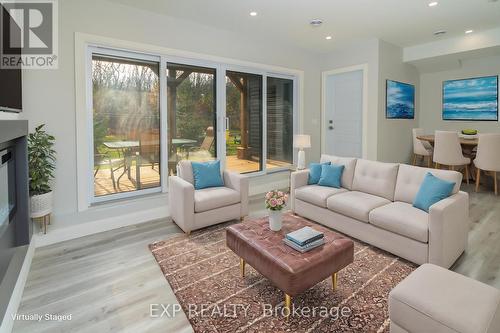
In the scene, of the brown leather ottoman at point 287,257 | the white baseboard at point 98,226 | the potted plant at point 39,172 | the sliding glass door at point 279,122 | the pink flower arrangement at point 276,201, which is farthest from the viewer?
the sliding glass door at point 279,122

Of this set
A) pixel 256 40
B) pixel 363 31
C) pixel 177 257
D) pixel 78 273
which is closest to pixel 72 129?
pixel 78 273

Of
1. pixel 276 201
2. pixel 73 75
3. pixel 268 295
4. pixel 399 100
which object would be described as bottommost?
pixel 268 295

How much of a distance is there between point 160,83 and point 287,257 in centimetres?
310

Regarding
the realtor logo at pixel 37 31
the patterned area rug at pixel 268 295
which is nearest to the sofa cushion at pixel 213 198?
the patterned area rug at pixel 268 295

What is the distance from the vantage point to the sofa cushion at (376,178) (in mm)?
3323

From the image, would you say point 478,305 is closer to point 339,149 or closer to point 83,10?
point 83,10

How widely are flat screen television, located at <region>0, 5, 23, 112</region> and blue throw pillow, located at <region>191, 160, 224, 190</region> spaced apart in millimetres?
1954

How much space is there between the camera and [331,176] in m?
3.76

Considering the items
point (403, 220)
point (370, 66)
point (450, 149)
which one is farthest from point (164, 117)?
point (450, 149)

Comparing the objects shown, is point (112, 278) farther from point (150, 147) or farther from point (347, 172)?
point (347, 172)

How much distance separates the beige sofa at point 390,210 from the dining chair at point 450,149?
2636 mm

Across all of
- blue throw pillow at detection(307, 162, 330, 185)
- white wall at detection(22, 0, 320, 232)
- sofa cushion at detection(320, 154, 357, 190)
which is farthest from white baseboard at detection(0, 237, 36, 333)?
sofa cushion at detection(320, 154, 357, 190)

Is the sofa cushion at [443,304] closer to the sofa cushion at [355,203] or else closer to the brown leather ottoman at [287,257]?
the brown leather ottoman at [287,257]

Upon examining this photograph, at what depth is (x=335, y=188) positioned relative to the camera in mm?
3723
